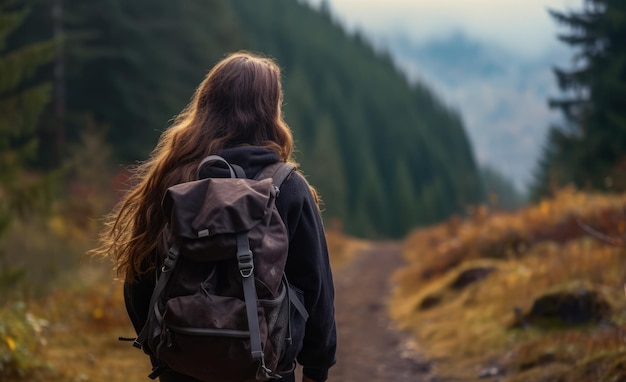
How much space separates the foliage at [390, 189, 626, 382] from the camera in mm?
6016

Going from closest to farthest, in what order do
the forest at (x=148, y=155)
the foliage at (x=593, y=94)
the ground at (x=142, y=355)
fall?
the ground at (x=142, y=355) < the forest at (x=148, y=155) < the foliage at (x=593, y=94)

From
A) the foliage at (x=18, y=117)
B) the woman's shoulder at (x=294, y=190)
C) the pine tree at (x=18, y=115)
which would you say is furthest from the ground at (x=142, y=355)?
the woman's shoulder at (x=294, y=190)

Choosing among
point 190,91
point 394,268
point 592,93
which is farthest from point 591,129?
point 190,91

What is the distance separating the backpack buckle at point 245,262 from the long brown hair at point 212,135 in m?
0.50

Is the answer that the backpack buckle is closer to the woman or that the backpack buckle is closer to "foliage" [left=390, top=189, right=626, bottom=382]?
the woman

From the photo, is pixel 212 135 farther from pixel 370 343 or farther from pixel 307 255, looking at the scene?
pixel 370 343

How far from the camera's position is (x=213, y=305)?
2498mm

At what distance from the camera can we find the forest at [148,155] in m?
7.81

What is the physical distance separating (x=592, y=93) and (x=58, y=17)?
1692cm

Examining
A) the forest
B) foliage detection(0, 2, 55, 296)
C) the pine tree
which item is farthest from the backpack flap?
the pine tree

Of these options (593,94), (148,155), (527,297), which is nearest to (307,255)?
→ (148,155)

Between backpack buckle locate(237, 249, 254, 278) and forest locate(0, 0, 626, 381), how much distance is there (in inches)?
50.4

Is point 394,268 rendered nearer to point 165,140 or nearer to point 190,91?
point 190,91

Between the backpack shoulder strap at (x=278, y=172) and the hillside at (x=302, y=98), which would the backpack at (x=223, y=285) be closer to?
the backpack shoulder strap at (x=278, y=172)
